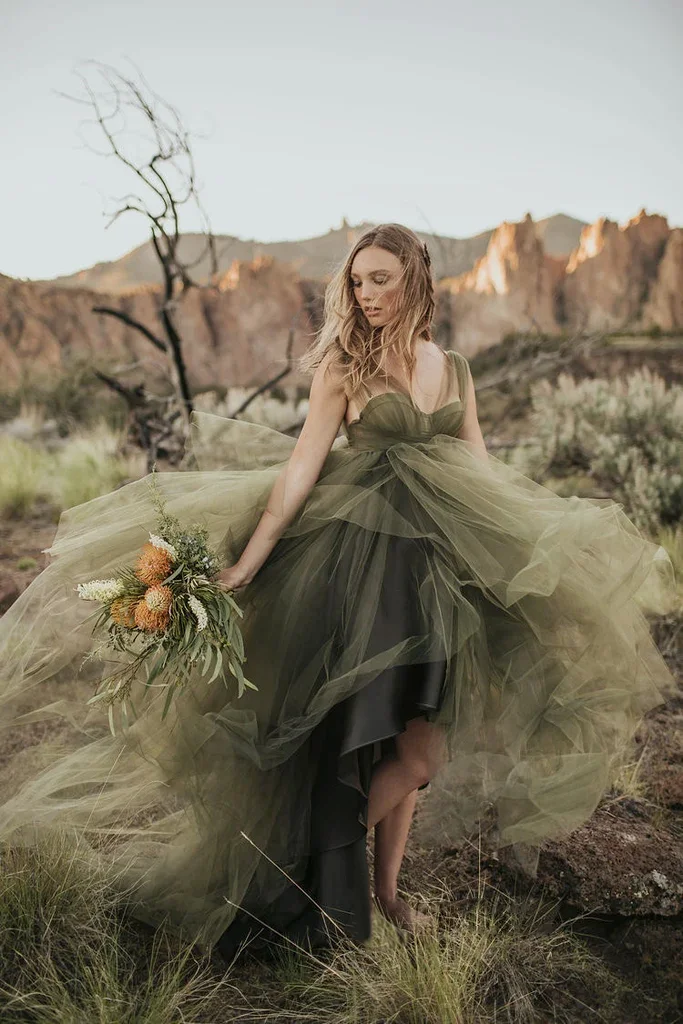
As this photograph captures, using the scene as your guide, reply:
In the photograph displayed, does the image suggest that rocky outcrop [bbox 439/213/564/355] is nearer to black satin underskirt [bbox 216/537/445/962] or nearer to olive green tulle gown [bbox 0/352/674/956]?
olive green tulle gown [bbox 0/352/674/956]

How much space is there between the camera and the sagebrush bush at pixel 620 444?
583 centimetres

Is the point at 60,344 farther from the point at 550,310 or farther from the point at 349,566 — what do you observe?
the point at 349,566

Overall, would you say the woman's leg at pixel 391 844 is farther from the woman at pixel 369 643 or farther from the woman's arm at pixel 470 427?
the woman's arm at pixel 470 427

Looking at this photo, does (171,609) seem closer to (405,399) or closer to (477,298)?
(405,399)

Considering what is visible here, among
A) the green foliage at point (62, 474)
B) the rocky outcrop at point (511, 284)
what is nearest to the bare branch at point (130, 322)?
the green foliage at point (62, 474)

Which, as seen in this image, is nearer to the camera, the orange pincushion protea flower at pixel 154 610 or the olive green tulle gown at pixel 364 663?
the orange pincushion protea flower at pixel 154 610

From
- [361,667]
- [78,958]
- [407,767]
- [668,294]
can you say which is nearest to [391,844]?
[407,767]

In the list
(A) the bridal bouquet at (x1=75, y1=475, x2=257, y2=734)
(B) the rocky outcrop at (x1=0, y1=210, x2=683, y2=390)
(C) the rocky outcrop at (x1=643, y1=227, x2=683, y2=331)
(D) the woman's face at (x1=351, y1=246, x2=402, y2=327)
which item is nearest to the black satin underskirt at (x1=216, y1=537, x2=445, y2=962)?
(A) the bridal bouquet at (x1=75, y1=475, x2=257, y2=734)

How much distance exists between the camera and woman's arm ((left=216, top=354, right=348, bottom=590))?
2.16m

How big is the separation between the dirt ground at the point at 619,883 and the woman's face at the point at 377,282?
5.49ft

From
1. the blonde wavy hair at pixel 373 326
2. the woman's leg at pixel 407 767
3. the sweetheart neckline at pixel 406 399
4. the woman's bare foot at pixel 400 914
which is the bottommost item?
the woman's bare foot at pixel 400 914

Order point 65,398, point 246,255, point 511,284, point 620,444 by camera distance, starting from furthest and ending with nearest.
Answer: point 246,255, point 511,284, point 65,398, point 620,444

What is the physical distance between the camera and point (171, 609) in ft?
6.15

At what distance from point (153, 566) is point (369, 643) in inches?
22.1
